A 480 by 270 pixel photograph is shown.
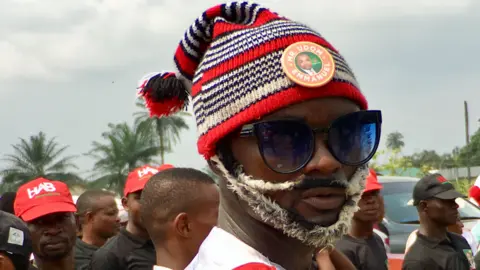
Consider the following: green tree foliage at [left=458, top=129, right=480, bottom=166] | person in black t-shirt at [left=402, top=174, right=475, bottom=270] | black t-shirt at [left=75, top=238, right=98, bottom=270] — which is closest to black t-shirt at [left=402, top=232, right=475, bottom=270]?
person in black t-shirt at [left=402, top=174, right=475, bottom=270]

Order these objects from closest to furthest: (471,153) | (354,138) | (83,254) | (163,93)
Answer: (354,138) → (163,93) → (83,254) → (471,153)

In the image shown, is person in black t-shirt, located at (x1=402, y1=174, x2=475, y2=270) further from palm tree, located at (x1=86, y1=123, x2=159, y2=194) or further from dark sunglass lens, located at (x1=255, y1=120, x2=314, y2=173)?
palm tree, located at (x1=86, y1=123, x2=159, y2=194)

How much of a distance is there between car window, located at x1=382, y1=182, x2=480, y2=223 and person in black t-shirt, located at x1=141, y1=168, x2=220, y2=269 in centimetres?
567

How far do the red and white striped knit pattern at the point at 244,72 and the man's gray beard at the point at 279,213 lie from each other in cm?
13

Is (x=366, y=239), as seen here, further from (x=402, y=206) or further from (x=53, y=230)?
(x=402, y=206)

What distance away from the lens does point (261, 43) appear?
184cm

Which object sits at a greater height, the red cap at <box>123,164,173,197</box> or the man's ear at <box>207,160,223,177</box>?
the man's ear at <box>207,160,223,177</box>

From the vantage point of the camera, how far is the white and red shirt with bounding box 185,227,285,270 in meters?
1.73

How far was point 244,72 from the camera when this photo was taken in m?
1.82

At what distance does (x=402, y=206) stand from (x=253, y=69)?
778cm

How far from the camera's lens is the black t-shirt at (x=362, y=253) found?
5.28 metres

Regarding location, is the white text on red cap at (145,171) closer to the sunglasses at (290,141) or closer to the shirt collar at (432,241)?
the shirt collar at (432,241)

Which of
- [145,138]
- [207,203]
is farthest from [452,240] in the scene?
[145,138]

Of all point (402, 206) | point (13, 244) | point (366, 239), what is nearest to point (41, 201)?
point (13, 244)
